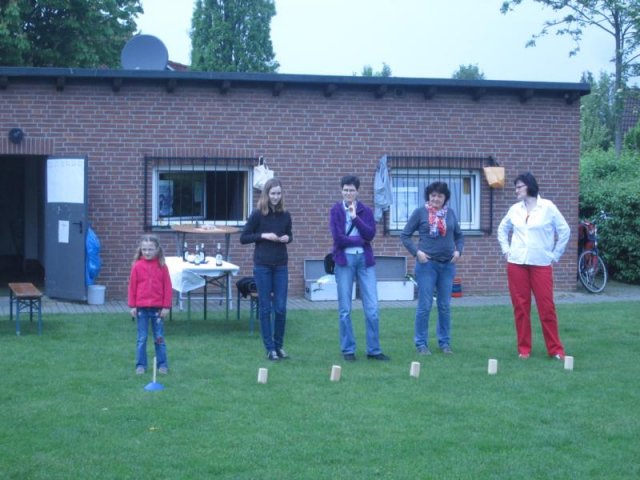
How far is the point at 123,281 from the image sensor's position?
15.9 metres

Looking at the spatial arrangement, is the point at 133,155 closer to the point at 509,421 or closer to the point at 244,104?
the point at 244,104

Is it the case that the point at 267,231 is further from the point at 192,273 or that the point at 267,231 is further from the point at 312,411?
the point at 312,411

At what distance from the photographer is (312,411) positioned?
8.20 metres

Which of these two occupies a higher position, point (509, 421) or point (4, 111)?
point (4, 111)

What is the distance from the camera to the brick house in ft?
51.4

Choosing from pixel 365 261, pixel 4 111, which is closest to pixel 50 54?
pixel 4 111

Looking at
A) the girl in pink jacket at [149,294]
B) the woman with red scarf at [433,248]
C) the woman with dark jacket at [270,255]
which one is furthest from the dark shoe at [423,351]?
the girl in pink jacket at [149,294]

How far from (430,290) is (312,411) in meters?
3.09

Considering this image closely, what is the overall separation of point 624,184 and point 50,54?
16516 mm

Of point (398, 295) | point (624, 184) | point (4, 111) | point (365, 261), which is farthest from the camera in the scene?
point (624, 184)

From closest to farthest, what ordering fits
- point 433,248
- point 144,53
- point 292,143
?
1. point 433,248
2. point 292,143
3. point 144,53

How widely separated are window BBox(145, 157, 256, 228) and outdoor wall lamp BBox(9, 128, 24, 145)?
189 centimetres

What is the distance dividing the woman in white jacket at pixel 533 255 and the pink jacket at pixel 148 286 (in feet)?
11.5

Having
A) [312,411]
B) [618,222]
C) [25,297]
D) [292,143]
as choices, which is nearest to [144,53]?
[292,143]
